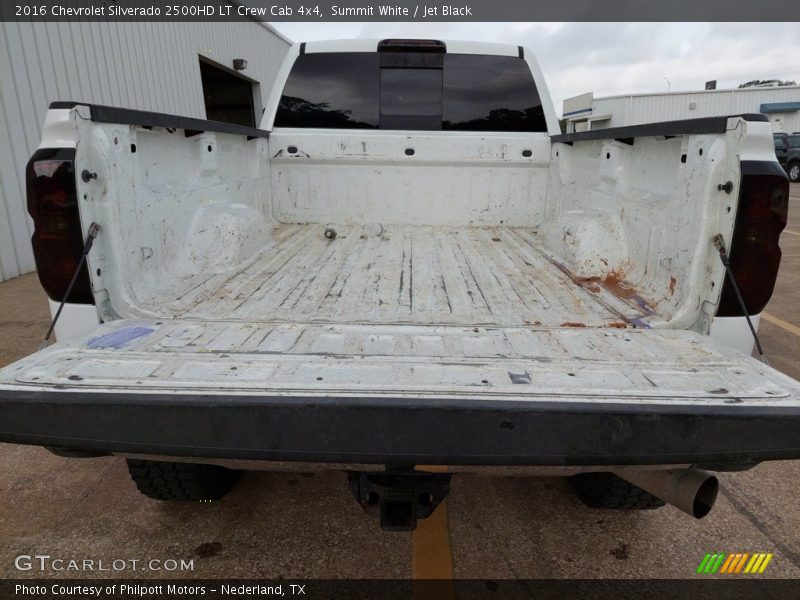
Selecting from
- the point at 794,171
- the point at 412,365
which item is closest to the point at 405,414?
the point at 412,365

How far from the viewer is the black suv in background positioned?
21109mm

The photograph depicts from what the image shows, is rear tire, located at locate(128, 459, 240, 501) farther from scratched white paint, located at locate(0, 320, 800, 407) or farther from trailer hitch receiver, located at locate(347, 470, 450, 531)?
trailer hitch receiver, located at locate(347, 470, 450, 531)

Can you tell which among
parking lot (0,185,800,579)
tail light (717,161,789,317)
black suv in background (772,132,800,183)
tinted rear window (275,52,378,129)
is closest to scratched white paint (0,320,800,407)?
tail light (717,161,789,317)

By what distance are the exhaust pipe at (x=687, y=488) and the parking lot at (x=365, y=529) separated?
2.48ft

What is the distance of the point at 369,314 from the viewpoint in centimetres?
246

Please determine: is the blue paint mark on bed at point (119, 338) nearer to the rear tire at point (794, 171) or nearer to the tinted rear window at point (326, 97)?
the tinted rear window at point (326, 97)

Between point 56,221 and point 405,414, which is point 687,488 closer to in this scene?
point 405,414

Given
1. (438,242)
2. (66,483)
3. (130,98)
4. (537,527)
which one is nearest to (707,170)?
(537,527)

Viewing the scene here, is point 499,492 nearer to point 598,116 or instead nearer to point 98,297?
point 98,297

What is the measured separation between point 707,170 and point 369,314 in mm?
1466

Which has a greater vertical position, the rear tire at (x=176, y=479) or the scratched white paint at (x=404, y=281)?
the scratched white paint at (x=404, y=281)

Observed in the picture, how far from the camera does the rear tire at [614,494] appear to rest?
2.47 metres

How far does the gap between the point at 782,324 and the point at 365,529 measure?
5.00 metres

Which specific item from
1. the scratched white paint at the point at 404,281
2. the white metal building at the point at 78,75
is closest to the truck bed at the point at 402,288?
the scratched white paint at the point at 404,281
